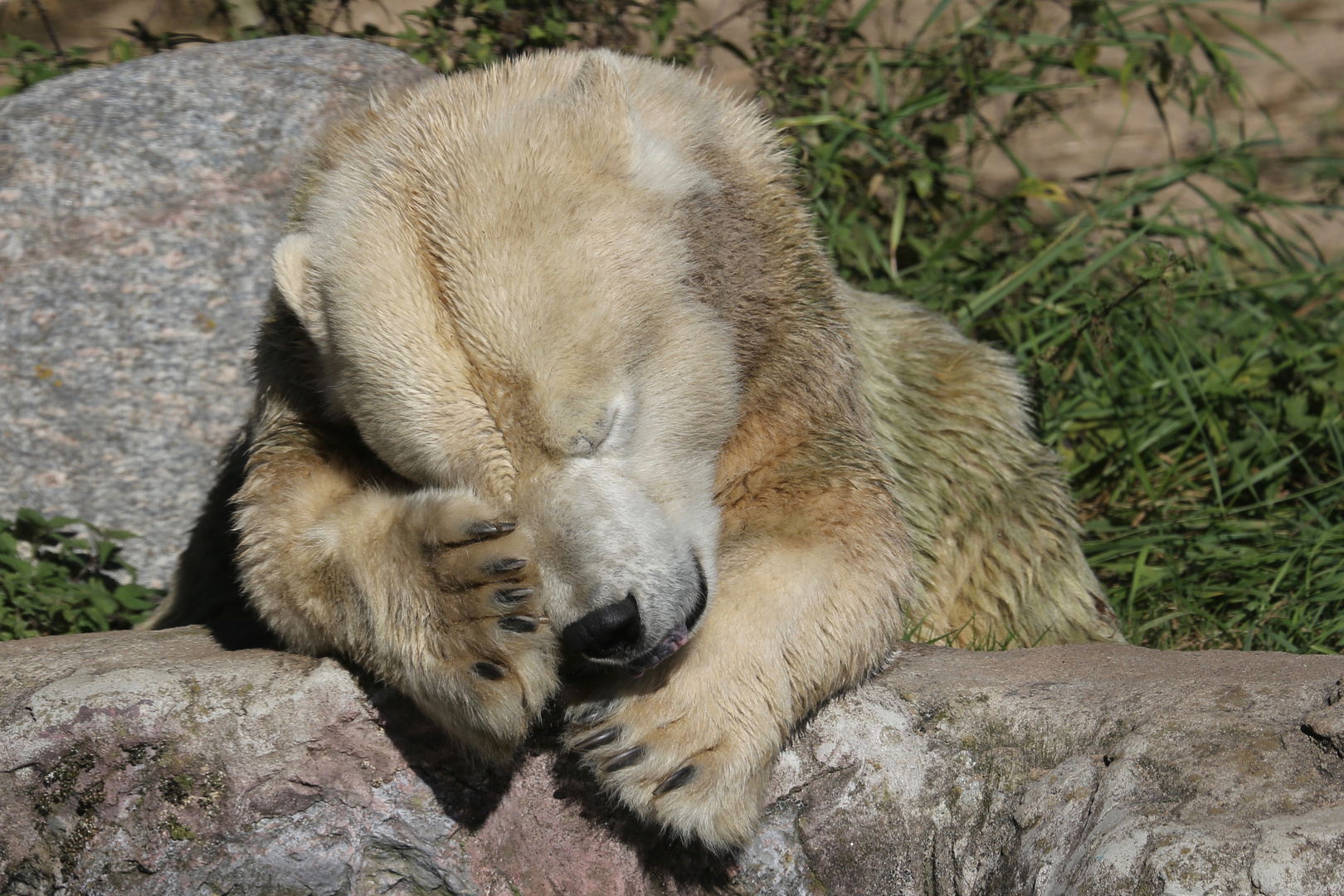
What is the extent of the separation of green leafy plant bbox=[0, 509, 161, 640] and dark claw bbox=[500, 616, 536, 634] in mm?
1868

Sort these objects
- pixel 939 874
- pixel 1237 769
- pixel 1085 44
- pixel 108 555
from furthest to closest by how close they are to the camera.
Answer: pixel 1085 44 → pixel 108 555 → pixel 939 874 → pixel 1237 769

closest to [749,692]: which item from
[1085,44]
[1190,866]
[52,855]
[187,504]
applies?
[1190,866]

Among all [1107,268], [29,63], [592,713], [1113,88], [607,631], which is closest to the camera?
[607,631]

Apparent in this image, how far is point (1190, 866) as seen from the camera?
5.73ft

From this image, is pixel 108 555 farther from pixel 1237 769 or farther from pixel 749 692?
pixel 1237 769

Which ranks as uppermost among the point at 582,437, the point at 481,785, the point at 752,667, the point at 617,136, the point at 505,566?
the point at 617,136

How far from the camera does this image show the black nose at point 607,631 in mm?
2049

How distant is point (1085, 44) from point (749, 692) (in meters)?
3.70

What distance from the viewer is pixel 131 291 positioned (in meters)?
3.78

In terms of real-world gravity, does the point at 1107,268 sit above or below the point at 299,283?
below

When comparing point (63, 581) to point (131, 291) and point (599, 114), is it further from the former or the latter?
point (599, 114)

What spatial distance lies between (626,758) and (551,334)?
0.82 m

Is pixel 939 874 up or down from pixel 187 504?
up

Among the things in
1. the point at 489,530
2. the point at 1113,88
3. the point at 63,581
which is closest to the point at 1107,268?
the point at 1113,88
